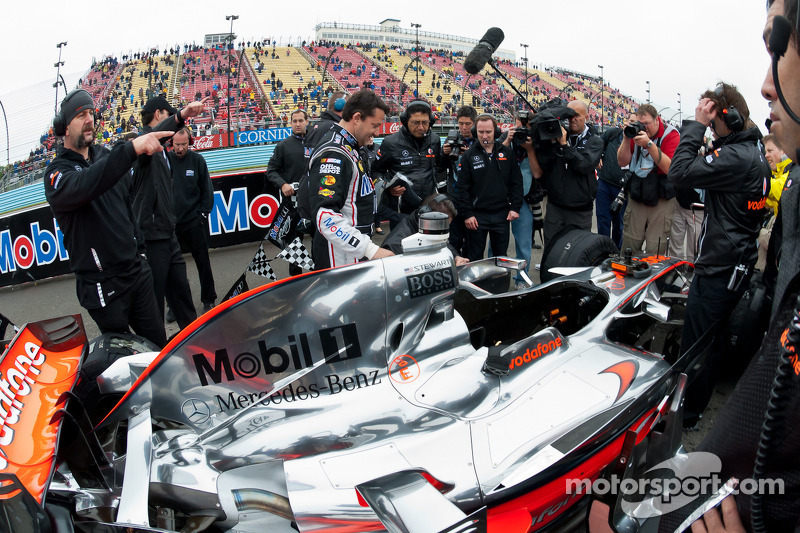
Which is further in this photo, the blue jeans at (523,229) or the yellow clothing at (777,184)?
the blue jeans at (523,229)

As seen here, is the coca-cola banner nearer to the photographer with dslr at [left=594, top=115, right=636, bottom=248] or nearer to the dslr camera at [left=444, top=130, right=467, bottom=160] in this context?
the dslr camera at [left=444, top=130, right=467, bottom=160]

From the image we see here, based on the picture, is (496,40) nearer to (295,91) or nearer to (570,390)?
(570,390)

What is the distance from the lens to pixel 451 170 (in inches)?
231

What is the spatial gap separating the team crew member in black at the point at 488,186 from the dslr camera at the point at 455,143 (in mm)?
433

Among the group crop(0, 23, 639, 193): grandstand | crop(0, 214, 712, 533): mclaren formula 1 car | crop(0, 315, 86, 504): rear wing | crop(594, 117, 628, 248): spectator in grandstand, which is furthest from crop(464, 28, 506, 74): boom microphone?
crop(0, 23, 639, 193): grandstand

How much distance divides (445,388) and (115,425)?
1.30 m

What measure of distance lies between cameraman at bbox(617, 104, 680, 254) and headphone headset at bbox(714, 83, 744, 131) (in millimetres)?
2034

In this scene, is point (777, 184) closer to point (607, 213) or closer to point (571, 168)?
point (571, 168)

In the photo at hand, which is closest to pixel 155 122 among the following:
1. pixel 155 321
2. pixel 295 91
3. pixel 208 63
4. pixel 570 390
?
pixel 155 321

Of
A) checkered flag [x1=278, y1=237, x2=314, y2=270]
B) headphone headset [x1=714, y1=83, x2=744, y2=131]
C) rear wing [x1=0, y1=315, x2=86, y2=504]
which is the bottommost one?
checkered flag [x1=278, y1=237, x2=314, y2=270]

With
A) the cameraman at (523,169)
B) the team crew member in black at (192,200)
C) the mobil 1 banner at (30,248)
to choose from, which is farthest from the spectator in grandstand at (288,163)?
the mobil 1 banner at (30,248)

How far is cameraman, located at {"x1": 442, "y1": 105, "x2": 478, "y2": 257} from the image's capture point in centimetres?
554

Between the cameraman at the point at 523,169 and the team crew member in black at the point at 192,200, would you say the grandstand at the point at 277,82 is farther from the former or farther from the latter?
the cameraman at the point at 523,169

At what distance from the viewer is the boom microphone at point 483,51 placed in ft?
13.7
